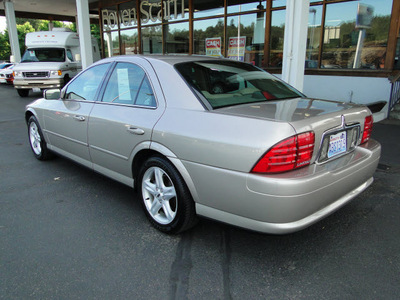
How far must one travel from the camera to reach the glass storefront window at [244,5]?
10492mm

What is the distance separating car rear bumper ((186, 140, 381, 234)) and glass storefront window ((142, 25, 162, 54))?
13.1 m

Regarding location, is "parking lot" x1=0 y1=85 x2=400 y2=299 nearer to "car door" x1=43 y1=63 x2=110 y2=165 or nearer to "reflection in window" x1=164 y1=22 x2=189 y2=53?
"car door" x1=43 y1=63 x2=110 y2=165

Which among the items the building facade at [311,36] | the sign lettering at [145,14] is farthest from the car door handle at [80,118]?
the sign lettering at [145,14]

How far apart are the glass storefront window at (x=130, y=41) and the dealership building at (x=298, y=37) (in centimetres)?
35

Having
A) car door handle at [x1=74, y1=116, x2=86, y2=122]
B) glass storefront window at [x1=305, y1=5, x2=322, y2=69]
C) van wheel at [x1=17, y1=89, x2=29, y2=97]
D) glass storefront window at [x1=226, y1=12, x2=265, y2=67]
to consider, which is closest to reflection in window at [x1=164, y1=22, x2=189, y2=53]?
glass storefront window at [x1=226, y1=12, x2=265, y2=67]

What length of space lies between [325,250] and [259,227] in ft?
2.64

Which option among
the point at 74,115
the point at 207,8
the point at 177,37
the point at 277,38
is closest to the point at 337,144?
the point at 74,115

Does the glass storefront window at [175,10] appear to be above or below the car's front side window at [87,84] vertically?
above

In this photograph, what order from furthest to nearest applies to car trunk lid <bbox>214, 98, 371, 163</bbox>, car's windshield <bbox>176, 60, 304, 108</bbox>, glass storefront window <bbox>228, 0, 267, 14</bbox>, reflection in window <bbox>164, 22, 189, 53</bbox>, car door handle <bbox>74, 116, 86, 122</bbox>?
reflection in window <bbox>164, 22, 189, 53</bbox>
glass storefront window <bbox>228, 0, 267, 14</bbox>
car door handle <bbox>74, 116, 86, 122</bbox>
car's windshield <bbox>176, 60, 304, 108</bbox>
car trunk lid <bbox>214, 98, 371, 163</bbox>

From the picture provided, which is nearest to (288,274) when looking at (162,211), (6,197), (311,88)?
(162,211)

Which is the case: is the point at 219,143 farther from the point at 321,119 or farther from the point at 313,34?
the point at 313,34

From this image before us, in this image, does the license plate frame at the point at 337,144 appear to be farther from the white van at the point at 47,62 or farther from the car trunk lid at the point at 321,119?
the white van at the point at 47,62

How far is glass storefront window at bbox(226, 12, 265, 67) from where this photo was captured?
35.1 feet

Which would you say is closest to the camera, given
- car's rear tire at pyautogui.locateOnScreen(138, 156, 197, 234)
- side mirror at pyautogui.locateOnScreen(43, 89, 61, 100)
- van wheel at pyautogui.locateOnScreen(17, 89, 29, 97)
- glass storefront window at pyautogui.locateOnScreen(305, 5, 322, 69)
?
car's rear tire at pyautogui.locateOnScreen(138, 156, 197, 234)
